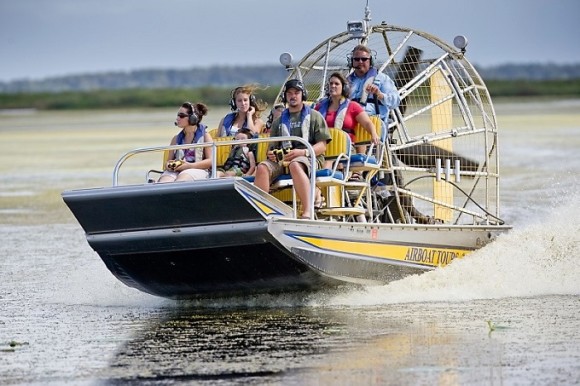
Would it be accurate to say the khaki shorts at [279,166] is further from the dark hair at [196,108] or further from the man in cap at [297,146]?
the dark hair at [196,108]

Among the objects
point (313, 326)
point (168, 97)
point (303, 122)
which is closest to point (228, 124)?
point (303, 122)

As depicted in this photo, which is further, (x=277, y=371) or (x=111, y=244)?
(x=111, y=244)

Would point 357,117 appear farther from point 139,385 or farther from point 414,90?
point 139,385

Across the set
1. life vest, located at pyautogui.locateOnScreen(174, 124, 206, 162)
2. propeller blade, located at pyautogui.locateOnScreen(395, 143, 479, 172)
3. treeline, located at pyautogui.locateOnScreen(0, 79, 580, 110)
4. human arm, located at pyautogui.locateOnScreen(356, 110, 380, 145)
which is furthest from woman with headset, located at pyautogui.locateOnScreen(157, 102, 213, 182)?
treeline, located at pyautogui.locateOnScreen(0, 79, 580, 110)

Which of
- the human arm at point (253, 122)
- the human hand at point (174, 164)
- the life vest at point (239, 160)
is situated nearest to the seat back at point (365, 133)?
the human arm at point (253, 122)

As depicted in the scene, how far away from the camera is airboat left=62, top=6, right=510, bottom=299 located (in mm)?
10805

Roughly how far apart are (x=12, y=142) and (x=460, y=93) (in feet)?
119

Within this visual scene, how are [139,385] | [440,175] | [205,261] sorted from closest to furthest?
[139,385]
[205,261]
[440,175]

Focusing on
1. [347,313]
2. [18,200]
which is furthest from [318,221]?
[18,200]

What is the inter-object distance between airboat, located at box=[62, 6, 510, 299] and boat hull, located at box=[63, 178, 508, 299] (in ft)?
0.04

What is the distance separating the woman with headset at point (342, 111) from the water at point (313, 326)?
1.44 metres

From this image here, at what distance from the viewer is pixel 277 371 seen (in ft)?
28.8

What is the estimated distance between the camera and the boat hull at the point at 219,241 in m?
10.7

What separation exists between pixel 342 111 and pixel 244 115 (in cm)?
96
